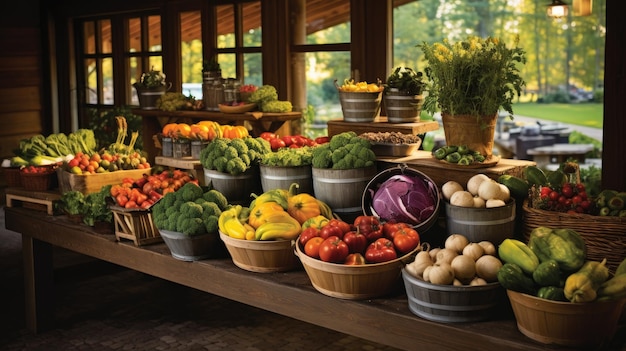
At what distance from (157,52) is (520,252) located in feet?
22.9

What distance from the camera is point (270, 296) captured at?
3.65 metres

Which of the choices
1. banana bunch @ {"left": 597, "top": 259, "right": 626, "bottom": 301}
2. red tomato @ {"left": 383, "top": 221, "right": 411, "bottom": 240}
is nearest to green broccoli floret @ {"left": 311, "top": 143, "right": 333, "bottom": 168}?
red tomato @ {"left": 383, "top": 221, "right": 411, "bottom": 240}

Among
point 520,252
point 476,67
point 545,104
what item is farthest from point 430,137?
point 520,252

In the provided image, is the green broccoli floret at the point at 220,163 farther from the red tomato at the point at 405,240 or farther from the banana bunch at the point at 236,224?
the red tomato at the point at 405,240

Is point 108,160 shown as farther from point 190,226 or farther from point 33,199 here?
point 190,226

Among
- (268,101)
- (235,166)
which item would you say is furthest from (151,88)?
(235,166)

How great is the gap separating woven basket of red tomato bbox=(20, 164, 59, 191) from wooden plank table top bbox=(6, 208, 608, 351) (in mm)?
254

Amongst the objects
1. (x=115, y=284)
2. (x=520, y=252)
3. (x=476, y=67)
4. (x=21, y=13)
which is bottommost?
(x=115, y=284)

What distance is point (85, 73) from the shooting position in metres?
10.5

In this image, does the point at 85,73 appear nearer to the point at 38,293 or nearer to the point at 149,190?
the point at 38,293

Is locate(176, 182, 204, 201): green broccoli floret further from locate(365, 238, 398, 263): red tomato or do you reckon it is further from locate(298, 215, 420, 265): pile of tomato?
locate(365, 238, 398, 263): red tomato

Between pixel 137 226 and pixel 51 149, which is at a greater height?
pixel 51 149

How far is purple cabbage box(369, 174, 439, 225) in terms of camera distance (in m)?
3.76

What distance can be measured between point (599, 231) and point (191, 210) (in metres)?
1.94
